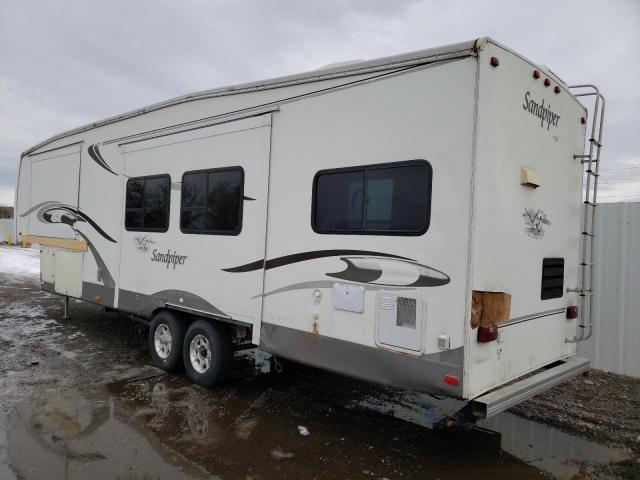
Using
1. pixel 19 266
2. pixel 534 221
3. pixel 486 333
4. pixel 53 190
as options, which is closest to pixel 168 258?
pixel 53 190

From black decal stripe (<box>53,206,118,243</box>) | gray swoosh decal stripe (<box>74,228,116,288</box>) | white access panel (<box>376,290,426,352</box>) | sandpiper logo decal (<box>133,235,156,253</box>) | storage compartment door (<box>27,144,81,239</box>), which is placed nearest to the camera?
white access panel (<box>376,290,426,352</box>)

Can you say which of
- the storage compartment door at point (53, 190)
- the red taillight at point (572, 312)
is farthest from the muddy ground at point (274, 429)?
the storage compartment door at point (53, 190)

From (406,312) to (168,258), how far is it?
11.3ft

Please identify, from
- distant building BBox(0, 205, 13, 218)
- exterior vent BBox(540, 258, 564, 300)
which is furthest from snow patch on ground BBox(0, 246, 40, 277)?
distant building BBox(0, 205, 13, 218)

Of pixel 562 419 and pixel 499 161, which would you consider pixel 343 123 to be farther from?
pixel 562 419

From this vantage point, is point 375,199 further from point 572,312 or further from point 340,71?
point 572,312

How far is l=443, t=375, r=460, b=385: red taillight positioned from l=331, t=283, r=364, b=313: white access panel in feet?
2.93

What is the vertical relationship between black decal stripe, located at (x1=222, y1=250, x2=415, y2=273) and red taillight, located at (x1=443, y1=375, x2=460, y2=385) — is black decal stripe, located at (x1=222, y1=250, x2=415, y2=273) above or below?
above

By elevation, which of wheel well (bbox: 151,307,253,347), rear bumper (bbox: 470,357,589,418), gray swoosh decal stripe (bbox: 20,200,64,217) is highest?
gray swoosh decal stripe (bbox: 20,200,64,217)

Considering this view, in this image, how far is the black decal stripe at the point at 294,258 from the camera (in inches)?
Answer: 162

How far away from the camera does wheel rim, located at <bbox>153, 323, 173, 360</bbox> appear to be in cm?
625

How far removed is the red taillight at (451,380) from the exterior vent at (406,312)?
434mm

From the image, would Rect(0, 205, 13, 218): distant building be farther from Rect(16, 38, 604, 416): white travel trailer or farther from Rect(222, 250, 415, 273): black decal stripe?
Rect(222, 250, 415, 273): black decal stripe

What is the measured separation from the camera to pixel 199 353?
580cm
